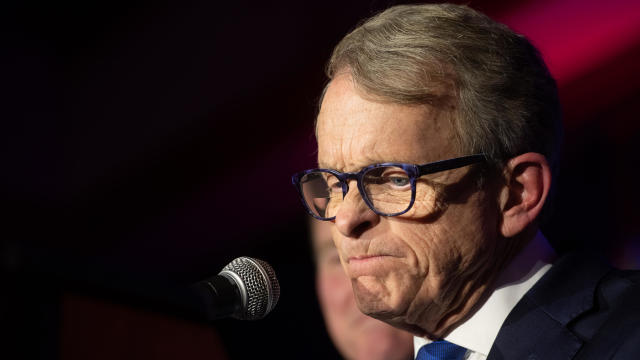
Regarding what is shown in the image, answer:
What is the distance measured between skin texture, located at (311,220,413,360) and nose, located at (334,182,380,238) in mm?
896

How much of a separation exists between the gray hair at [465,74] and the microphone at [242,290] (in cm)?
54

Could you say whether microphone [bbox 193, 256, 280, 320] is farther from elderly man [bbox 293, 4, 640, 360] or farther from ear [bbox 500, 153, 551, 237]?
ear [bbox 500, 153, 551, 237]

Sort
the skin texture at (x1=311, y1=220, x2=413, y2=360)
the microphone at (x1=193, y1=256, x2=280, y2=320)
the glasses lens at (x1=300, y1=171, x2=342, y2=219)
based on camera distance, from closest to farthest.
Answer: the microphone at (x1=193, y1=256, x2=280, y2=320)
the glasses lens at (x1=300, y1=171, x2=342, y2=219)
the skin texture at (x1=311, y1=220, x2=413, y2=360)

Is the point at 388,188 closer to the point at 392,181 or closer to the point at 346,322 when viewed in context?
the point at 392,181

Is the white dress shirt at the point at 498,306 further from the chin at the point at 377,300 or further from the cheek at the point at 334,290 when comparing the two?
the cheek at the point at 334,290

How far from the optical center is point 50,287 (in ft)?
2.55

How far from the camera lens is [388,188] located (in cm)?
162

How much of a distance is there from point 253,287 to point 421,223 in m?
0.46

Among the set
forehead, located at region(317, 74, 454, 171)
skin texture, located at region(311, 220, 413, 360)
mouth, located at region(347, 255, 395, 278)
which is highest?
forehead, located at region(317, 74, 454, 171)

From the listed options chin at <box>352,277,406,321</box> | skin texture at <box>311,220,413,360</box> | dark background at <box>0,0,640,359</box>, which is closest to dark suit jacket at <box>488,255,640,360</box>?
chin at <box>352,277,406,321</box>

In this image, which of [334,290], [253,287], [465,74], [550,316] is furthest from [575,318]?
[334,290]

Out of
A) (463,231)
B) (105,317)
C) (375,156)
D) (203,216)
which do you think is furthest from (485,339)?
(203,216)

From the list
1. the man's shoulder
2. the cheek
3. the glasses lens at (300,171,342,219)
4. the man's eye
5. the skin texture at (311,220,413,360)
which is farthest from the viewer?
the cheek

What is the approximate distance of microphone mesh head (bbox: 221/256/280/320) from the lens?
4.56ft
